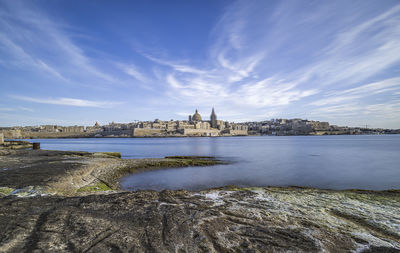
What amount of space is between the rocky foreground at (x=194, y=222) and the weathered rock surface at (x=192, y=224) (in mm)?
13

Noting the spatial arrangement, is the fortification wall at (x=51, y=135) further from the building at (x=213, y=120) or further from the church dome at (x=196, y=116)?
the building at (x=213, y=120)

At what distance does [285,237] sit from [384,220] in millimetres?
2639

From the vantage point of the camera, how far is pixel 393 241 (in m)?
3.37

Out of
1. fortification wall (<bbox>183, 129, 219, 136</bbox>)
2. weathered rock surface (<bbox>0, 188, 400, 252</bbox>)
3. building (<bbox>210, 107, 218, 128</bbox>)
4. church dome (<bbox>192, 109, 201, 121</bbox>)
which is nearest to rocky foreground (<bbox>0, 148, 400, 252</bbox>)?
weathered rock surface (<bbox>0, 188, 400, 252</bbox>)

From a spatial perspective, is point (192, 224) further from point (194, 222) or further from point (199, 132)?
point (199, 132)

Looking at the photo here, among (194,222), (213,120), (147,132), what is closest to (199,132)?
(147,132)

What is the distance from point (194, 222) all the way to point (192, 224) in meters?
0.09

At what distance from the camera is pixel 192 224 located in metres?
3.68

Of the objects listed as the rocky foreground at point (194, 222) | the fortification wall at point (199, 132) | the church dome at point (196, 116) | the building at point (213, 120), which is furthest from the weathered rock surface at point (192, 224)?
the church dome at point (196, 116)

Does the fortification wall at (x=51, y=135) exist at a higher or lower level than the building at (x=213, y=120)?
lower

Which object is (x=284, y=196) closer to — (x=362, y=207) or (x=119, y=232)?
(x=362, y=207)

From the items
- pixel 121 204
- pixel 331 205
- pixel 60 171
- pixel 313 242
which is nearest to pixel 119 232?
pixel 121 204

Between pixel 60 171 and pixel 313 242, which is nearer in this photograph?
pixel 313 242

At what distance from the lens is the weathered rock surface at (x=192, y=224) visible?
9.81 feet
